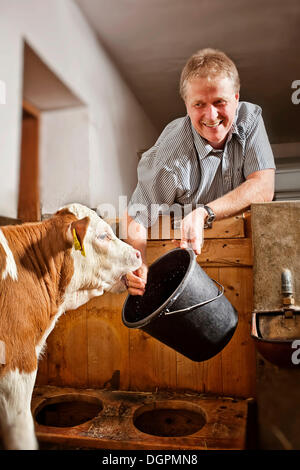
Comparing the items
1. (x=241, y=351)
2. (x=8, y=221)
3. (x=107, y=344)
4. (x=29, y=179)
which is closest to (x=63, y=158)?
(x=29, y=179)

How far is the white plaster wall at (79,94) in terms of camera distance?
87cm

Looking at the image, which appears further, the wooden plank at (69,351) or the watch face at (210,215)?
the wooden plank at (69,351)

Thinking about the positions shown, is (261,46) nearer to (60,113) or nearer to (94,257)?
(60,113)

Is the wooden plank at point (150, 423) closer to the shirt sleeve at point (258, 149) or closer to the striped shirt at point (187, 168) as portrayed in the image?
the striped shirt at point (187, 168)

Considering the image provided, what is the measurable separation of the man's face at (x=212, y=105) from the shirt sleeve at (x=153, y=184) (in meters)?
0.13

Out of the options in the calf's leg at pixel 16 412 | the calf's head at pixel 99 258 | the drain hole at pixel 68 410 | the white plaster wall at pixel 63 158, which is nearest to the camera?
the calf's leg at pixel 16 412

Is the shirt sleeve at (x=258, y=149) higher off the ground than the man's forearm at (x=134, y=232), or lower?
higher

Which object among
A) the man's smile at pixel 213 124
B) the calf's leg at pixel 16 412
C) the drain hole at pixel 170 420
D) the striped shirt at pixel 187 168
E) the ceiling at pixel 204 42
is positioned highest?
the ceiling at pixel 204 42

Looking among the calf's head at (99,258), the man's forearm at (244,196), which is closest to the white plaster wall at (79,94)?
the calf's head at (99,258)

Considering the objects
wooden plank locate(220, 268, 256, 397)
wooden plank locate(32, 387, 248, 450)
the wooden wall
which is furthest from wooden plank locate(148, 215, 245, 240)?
wooden plank locate(32, 387, 248, 450)

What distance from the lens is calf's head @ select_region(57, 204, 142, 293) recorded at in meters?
0.82

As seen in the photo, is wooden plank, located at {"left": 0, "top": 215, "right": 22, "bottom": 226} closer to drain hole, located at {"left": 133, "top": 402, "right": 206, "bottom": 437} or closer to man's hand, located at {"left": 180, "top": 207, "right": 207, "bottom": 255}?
man's hand, located at {"left": 180, "top": 207, "right": 207, "bottom": 255}

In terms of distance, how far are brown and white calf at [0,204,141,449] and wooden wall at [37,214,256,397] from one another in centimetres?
25
